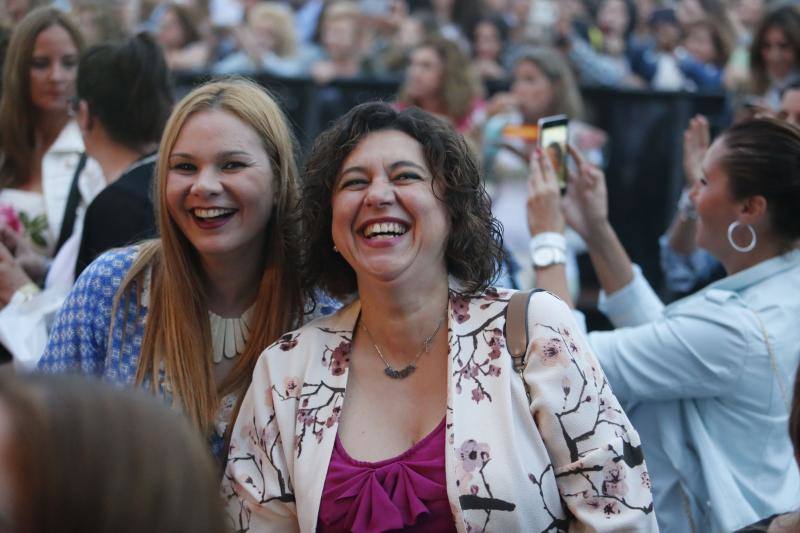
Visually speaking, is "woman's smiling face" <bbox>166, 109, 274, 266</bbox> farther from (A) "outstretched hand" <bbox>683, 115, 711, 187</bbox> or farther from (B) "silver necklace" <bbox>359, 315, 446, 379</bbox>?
(A) "outstretched hand" <bbox>683, 115, 711, 187</bbox>

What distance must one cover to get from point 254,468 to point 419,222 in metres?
0.79

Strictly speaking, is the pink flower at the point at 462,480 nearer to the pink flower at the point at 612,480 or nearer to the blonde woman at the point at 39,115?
the pink flower at the point at 612,480

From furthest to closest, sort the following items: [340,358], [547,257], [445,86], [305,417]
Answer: [445,86] → [547,257] → [340,358] → [305,417]

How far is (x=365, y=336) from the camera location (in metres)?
3.03

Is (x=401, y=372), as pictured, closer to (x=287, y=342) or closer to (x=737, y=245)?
(x=287, y=342)

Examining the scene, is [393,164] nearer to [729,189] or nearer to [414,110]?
[414,110]

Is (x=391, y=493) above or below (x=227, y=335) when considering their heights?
below

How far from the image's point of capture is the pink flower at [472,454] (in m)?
2.60

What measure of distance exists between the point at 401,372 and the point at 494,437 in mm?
382

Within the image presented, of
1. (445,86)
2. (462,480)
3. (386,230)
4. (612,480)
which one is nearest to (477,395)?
(462,480)

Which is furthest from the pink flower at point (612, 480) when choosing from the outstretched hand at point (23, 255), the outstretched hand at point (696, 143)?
the outstretched hand at point (23, 255)

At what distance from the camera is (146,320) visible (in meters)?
3.21

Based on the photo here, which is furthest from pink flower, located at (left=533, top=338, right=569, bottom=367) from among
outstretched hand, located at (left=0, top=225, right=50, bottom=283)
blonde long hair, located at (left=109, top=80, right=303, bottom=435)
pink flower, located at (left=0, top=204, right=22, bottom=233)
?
pink flower, located at (left=0, top=204, right=22, bottom=233)

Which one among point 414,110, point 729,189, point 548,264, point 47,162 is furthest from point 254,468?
point 47,162
